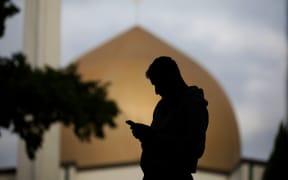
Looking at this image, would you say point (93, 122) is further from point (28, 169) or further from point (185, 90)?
point (185, 90)

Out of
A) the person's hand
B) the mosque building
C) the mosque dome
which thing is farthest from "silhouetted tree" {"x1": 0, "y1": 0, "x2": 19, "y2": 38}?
the mosque dome

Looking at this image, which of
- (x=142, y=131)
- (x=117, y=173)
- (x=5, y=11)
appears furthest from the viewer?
(x=117, y=173)

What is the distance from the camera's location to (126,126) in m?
27.5

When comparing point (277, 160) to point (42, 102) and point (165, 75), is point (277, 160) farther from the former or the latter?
point (165, 75)

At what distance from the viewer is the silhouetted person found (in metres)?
3.59

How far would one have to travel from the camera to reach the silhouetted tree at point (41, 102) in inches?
611

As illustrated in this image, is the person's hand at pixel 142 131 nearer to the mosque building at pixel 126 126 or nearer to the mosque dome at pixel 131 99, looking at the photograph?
the mosque building at pixel 126 126

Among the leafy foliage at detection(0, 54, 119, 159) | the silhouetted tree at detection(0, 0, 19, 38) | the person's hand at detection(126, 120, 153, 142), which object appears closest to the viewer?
the person's hand at detection(126, 120, 153, 142)

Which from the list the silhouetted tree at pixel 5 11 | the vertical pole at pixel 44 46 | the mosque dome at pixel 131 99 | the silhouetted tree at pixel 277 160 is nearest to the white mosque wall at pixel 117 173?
the mosque dome at pixel 131 99

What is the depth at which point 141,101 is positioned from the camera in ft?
93.9

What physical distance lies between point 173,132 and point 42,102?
1232cm

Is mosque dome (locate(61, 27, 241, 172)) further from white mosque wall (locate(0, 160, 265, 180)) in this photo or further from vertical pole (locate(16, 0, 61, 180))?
vertical pole (locate(16, 0, 61, 180))

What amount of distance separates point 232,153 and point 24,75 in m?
15.9

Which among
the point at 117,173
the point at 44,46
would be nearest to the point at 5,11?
the point at 44,46
